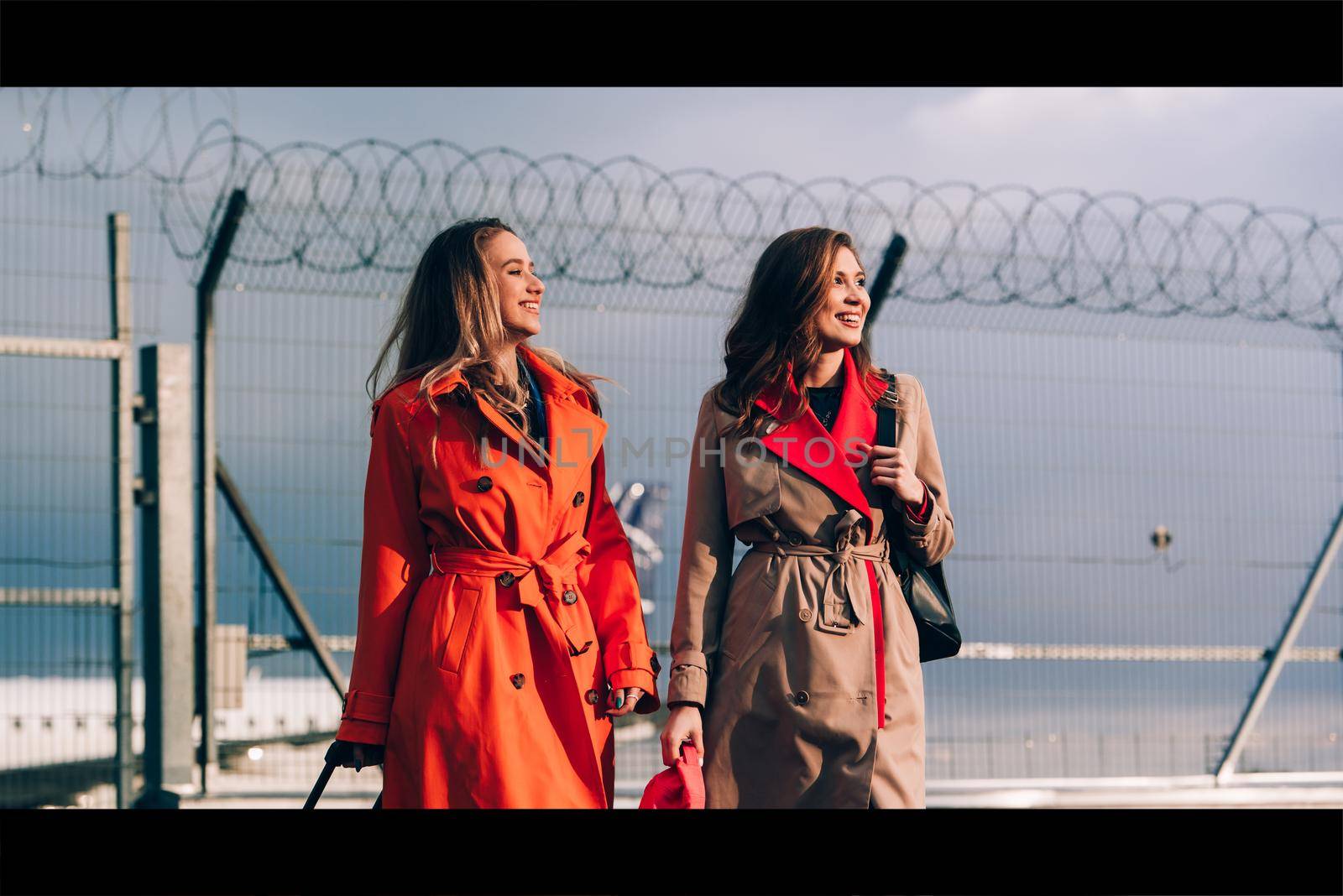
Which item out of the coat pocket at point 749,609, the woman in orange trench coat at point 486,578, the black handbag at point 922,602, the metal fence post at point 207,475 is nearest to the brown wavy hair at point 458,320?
the woman in orange trench coat at point 486,578

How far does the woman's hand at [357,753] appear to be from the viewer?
3.63 meters

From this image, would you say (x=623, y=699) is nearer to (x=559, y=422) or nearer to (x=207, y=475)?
(x=559, y=422)

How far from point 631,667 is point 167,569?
2561mm

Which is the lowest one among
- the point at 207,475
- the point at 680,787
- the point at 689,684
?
the point at 680,787

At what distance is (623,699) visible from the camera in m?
3.75

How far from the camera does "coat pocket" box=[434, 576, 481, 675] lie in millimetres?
3650

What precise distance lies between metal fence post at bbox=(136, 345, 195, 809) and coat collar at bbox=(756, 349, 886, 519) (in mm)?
2703

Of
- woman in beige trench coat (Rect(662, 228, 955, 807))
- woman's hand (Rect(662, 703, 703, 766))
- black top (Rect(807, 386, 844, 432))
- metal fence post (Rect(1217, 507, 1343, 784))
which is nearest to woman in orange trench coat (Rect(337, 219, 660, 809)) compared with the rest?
woman's hand (Rect(662, 703, 703, 766))

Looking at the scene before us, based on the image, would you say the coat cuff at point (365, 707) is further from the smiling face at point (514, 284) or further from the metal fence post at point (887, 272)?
the metal fence post at point (887, 272)

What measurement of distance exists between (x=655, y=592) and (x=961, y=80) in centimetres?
212

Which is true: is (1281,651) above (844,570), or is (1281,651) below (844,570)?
below

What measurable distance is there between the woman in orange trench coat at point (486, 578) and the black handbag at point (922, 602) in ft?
2.15

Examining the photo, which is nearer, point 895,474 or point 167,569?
point 895,474

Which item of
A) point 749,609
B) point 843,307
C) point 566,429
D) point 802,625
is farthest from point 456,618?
point 843,307
